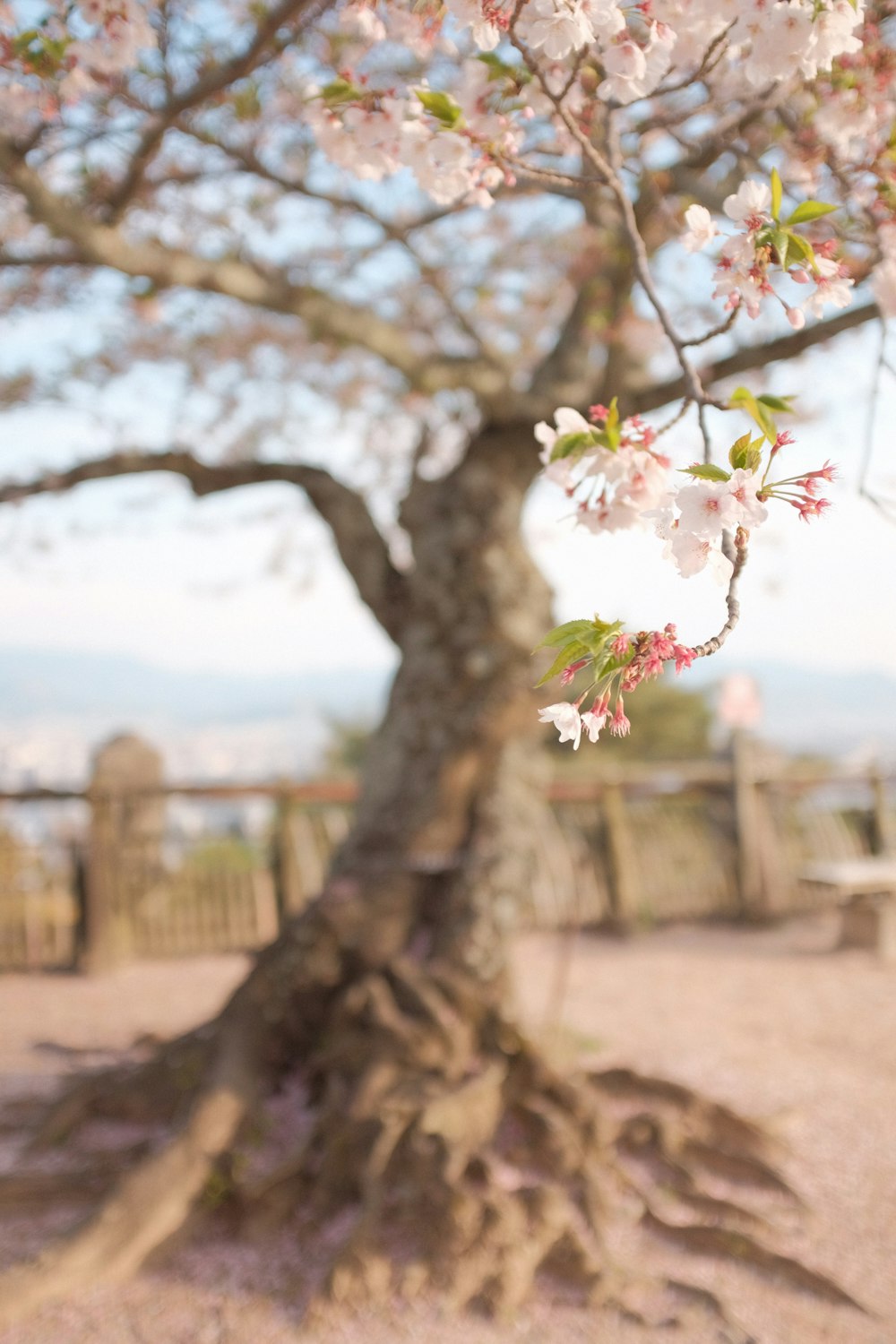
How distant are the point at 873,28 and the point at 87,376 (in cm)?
460

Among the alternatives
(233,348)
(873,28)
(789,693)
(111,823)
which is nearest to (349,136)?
(873,28)

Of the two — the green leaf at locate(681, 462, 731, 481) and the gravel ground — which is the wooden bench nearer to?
the gravel ground

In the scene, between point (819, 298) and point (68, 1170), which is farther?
point (68, 1170)

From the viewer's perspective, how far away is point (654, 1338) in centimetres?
293

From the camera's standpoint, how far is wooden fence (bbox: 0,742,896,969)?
302 inches

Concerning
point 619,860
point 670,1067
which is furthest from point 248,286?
point 619,860

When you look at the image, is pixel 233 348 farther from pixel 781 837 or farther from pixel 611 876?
pixel 781 837

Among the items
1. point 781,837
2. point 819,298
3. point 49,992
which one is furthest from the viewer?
point 781,837

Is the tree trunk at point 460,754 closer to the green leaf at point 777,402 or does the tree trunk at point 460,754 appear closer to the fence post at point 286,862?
the green leaf at point 777,402

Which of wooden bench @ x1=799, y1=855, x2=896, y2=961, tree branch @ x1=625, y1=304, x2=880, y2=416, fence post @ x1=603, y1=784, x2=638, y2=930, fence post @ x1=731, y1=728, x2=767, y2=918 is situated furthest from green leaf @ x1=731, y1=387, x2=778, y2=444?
fence post @ x1=731, y1=728, x2=767, y2=918

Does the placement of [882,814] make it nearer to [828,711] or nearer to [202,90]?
[202,90]

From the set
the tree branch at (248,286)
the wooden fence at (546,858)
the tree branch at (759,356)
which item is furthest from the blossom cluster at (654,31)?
the wooden fence at (546,858)

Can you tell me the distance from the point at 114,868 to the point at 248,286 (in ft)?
16.9

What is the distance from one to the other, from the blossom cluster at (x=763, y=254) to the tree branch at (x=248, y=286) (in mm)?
2322
